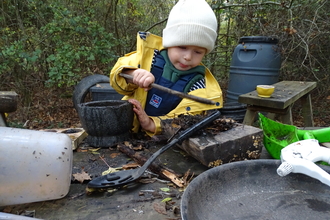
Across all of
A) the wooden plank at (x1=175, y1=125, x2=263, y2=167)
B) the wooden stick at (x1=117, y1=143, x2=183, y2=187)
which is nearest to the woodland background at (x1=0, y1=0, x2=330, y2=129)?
the wooden stick at (x1=117, y1=143, x2=183, y2=187)

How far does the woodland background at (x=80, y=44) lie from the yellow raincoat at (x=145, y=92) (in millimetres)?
1869

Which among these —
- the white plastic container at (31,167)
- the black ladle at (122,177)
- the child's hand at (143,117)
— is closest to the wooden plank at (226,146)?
the black ladle at (122,177)

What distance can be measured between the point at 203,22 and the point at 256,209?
3.41ft

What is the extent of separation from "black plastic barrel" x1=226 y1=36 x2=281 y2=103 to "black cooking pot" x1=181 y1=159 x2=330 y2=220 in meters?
2.67

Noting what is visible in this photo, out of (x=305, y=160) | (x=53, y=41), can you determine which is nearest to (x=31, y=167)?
(x=305, y=160)

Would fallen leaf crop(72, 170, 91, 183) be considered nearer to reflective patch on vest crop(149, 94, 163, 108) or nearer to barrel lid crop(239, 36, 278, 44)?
reflective patch on vest crop(149, 94, 163, 108)

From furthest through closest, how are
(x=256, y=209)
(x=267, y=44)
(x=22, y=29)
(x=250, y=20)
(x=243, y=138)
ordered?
1. (x=22, y=29)
2. (x=250, y=20)
3. (x=267, y=44)
4. (x=243, y=138)
5. (x=256, y=209)

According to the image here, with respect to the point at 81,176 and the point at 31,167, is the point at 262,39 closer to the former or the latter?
the point at 81,176

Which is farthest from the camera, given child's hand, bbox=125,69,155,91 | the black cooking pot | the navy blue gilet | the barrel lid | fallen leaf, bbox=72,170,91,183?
the barrel lid

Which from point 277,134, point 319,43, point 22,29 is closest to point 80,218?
point 277,134

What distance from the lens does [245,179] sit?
684 mm

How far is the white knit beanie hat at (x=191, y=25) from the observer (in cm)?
130

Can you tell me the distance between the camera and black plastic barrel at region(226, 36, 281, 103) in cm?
309

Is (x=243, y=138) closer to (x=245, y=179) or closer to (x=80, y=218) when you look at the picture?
(x=245, y=179)
